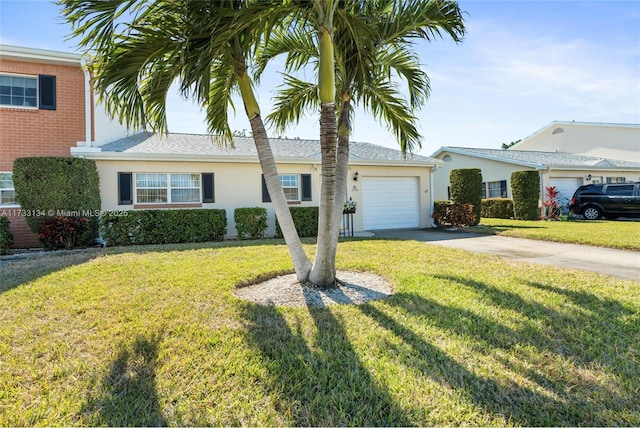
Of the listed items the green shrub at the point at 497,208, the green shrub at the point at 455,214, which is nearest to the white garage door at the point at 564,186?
the green shrub at the point at 497,208

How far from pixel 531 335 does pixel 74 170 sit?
11.6 m

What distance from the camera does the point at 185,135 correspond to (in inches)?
597

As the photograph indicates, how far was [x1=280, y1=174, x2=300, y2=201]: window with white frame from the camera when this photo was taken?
13.1 metres

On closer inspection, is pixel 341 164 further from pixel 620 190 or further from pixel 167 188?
pixel 620 190

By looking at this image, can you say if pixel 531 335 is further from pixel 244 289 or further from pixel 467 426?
pixel 244 289

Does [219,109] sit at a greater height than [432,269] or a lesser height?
greater

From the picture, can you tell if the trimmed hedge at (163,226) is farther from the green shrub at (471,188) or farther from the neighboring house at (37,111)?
the green shrub at (471,188)

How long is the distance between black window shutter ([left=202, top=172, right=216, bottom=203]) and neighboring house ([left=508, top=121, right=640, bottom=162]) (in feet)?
86.8

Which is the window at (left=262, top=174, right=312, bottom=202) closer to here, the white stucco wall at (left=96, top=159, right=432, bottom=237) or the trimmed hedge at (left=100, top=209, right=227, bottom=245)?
the white stucco wall at (left=96, top=159, right=432, bottom=237)

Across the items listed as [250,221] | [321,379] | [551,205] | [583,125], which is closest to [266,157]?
[321,379]

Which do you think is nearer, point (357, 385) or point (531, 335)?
point (357, 385)

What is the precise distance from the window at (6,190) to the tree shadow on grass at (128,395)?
36.5 ft

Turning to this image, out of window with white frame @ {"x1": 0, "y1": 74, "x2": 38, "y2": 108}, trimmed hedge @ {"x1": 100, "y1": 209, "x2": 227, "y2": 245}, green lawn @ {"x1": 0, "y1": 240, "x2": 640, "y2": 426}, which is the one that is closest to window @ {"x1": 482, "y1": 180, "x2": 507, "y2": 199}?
green lawn @ {"x1": 0, "y1": 240, "x2": 640, "y2": 426}

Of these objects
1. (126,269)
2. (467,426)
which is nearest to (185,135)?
(126,269)
